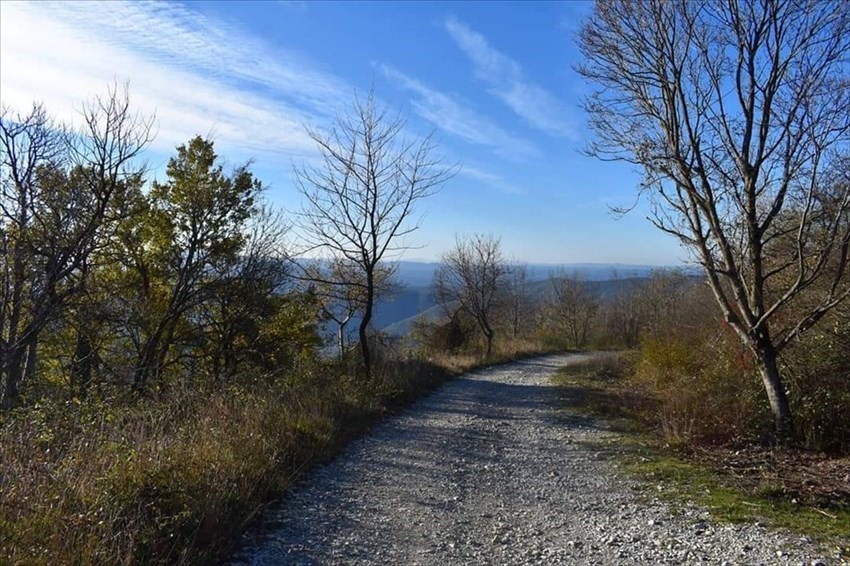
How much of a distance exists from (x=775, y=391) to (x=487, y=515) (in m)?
5.29

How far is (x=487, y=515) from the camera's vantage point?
18.3ft

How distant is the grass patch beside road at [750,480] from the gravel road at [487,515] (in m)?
0.30

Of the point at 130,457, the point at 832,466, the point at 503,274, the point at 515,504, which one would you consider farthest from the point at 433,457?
the point at 503,274

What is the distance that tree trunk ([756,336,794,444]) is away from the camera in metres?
8.03

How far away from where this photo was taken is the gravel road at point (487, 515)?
4.58 metres

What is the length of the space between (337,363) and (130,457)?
31.6 ft

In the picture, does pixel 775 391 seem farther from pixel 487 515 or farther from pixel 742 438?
pixel 487 515

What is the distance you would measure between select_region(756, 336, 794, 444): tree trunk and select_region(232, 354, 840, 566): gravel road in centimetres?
235

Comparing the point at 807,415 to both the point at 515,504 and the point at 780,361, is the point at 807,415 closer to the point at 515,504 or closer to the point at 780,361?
the point at 780,361

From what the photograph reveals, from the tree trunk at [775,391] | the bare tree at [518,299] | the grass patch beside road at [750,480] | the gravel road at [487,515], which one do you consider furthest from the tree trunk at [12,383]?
the bare tree at [518,299]

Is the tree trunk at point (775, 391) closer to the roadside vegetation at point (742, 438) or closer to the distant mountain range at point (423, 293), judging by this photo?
the roadside vegetation at point (742, 438)

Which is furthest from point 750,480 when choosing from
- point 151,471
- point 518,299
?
point 518,299

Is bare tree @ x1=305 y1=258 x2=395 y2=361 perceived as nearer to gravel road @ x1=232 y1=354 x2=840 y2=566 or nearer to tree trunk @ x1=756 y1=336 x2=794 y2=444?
gravel road @ x1=232 y1=354 x2=840 y2=566

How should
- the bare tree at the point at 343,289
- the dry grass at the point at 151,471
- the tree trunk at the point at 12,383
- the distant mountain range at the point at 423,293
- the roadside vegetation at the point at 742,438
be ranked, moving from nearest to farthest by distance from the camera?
the dry grass at the point at 151,471 < the roadside vegetation at the point at 742,438 < the tree trunk at the point at 12,383 < the bare tree at the point at 343,289 < the distant mountain range at the point at 423,293
